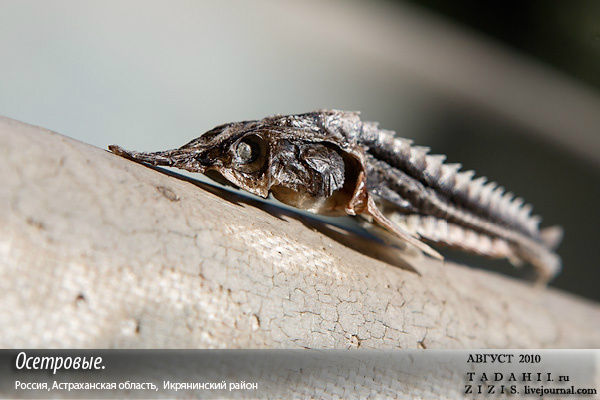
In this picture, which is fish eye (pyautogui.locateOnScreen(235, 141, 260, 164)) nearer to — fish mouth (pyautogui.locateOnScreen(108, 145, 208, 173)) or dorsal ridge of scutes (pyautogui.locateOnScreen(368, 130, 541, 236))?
fish mouth (pyautogui.locateOnScreen(108, 145, 208, 173))

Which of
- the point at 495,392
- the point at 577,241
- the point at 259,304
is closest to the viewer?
the point at 259,304

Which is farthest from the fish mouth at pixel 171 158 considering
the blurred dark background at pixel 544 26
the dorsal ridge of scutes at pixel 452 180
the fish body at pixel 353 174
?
the blurred dark background at pixel 544 26

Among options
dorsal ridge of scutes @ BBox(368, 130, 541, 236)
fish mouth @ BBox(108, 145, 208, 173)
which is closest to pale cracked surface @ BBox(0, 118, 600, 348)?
fish mouth @ BBox(108, 145, 208, 173)

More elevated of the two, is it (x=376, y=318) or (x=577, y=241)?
(x=577, y=241)

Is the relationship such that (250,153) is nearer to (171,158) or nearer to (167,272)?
(171,158)

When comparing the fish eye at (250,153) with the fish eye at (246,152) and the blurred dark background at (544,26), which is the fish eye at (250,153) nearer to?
the fish eye at (246,152)

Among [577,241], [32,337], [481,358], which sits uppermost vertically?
[577,241]

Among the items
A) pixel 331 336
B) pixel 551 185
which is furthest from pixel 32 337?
pixel 551 185

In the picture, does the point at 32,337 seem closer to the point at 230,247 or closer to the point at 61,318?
the point at 61,318
